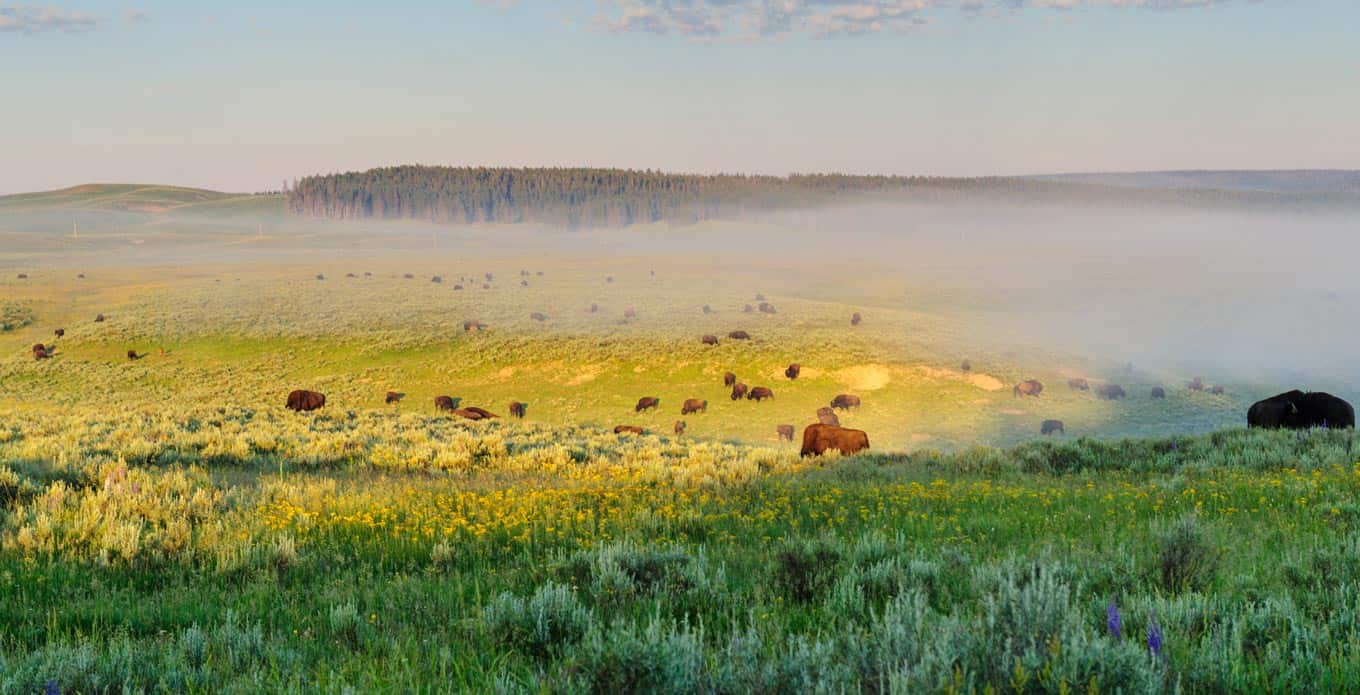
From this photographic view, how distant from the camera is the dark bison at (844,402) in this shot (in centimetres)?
3684

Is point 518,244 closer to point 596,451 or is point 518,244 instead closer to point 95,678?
point 596,451

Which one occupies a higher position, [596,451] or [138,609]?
[138,609]

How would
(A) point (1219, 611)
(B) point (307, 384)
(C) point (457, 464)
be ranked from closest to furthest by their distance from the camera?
(A) point (1219, 611), (C) point (457, 464), (B) point (307, 384)

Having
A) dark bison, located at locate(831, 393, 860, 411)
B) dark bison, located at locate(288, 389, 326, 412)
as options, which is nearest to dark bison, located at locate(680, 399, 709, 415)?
dark bison, located at locate(831, 393, 860, 411)

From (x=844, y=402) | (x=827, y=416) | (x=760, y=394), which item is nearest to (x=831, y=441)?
(x=827, y=416)

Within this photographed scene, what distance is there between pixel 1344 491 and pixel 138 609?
12.1m

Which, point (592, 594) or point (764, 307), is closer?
point (592, 594)

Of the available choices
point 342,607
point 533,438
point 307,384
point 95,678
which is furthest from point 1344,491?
point 307,384

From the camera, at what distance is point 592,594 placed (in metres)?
5.57

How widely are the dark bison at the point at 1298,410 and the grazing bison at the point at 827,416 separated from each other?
14440 mm

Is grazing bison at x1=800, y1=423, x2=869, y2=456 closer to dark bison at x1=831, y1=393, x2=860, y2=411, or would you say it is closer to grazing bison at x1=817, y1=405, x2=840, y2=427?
grazing bison at x1=817, y1=405, x2=840, y2=427

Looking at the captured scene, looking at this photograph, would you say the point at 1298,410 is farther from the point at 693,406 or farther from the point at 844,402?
the point at 693,406

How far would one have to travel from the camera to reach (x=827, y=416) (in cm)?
3397

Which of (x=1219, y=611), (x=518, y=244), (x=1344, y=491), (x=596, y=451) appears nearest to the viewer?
(x=1219, y=611)
